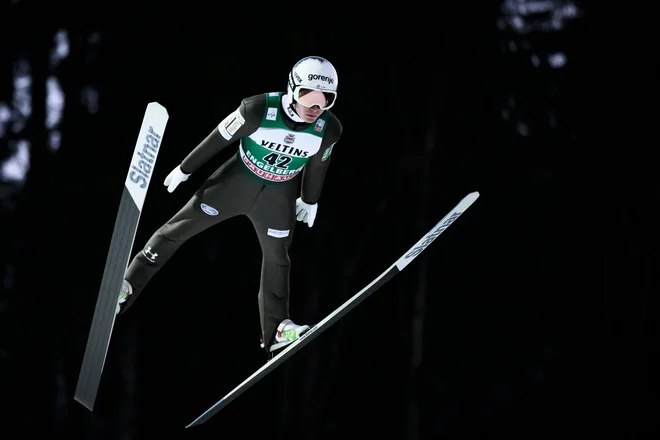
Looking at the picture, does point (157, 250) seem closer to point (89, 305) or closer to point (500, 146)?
point (89, 305)

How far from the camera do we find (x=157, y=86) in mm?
7258

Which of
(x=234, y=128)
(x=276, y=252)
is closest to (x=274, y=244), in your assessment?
(x=276, y=252)

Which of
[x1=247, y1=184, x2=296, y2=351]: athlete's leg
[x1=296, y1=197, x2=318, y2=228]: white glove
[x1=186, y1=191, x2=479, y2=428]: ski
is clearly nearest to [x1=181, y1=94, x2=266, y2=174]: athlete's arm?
[x1=247, y1=184, x2=296, y2=351]: athlete's leg

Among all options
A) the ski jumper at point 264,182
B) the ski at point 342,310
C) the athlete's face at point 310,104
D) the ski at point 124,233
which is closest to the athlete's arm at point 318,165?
the ski jumper at point 264,182

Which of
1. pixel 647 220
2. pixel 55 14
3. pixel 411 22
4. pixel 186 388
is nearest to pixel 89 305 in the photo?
pixel 186 388

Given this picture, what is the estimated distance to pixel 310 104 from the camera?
361cm

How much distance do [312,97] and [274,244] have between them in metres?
0.73

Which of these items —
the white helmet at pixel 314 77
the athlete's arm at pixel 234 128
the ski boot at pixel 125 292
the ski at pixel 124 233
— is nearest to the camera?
the ski at pixel 124 233

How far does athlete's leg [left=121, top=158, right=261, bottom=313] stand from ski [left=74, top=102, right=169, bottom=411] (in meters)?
0.36

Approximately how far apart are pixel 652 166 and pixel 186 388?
5126mm

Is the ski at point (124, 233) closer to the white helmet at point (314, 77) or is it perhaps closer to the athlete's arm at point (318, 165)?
the white helmet at point (314, 77)

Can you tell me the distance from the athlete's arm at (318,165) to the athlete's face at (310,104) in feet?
0.50

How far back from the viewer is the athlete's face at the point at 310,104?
359 cm

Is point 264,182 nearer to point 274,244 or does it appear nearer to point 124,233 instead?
point 274,244
